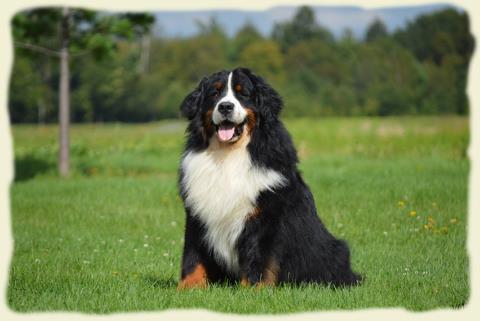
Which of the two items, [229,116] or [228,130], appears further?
[228,130]

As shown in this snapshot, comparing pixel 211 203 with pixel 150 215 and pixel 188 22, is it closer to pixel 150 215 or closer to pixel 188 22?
pixel 188 22

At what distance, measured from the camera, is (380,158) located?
1045 centimetres

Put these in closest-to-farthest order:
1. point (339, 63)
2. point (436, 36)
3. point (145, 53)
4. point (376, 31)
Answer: point (376, 31)
point (436, 36)
point (339, 63)
point (145, 53)

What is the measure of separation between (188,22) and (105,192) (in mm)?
3458

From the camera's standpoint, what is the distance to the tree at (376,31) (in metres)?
6.58

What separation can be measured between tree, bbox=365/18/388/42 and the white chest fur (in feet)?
7.21

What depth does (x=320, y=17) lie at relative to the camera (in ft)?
21.5

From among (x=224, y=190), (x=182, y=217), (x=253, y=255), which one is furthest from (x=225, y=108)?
(x=182, y=217)

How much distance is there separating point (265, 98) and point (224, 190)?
0.68 m

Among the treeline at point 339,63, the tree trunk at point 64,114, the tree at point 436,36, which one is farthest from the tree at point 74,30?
the tree at point 436,36

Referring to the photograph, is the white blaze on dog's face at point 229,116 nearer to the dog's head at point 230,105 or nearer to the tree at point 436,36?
the dog's head at point 230,105

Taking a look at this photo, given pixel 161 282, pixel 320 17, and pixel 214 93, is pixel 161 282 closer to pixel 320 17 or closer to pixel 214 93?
pixel 214 93

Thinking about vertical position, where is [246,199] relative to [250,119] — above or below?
below

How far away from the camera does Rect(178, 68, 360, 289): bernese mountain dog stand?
483 cm
